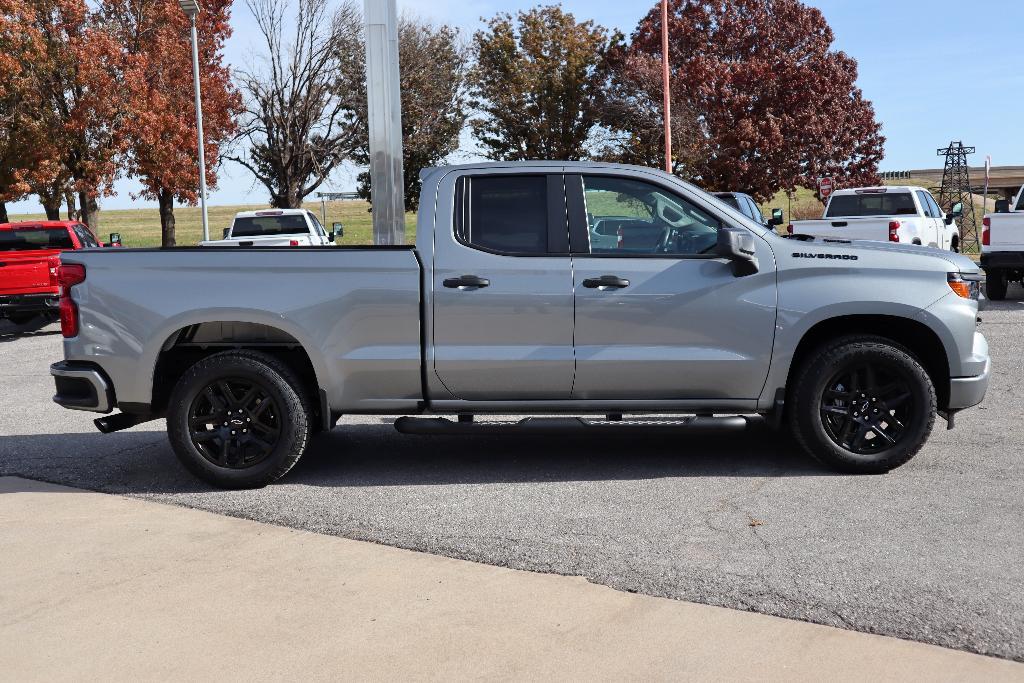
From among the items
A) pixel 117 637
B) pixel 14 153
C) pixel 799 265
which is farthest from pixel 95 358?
pixel 14 153

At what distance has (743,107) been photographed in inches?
1656

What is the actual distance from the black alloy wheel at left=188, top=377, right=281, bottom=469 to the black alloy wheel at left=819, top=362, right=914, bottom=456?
11.0 ft

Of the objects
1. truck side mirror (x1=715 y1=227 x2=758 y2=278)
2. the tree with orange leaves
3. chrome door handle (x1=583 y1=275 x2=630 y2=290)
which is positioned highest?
the tree with orange leaves

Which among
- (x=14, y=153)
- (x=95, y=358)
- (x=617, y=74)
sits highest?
(x=617, y=74)

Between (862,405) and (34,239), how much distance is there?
14436 millimetres

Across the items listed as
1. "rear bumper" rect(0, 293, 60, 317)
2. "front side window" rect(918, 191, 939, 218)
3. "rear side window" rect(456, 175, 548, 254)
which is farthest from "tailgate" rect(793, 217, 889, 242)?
"rear bumper" rect(0, 293, 60, 317)

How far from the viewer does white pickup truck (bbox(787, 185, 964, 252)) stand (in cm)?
1772

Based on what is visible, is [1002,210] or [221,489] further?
[1002,210]

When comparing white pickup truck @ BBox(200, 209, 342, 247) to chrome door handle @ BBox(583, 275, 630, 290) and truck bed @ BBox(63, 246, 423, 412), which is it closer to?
truck bed @ BBox(63, 246, 423, 412)

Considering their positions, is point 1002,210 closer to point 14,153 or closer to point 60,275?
point 60,275

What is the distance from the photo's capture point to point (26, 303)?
1617 centimetres

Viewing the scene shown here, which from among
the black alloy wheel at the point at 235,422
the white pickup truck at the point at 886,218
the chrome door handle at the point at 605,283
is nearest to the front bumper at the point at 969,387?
the chrome door handle at the point at 605,283

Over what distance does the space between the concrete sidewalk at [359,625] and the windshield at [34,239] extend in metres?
12.9

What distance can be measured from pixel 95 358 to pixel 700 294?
3664mm
